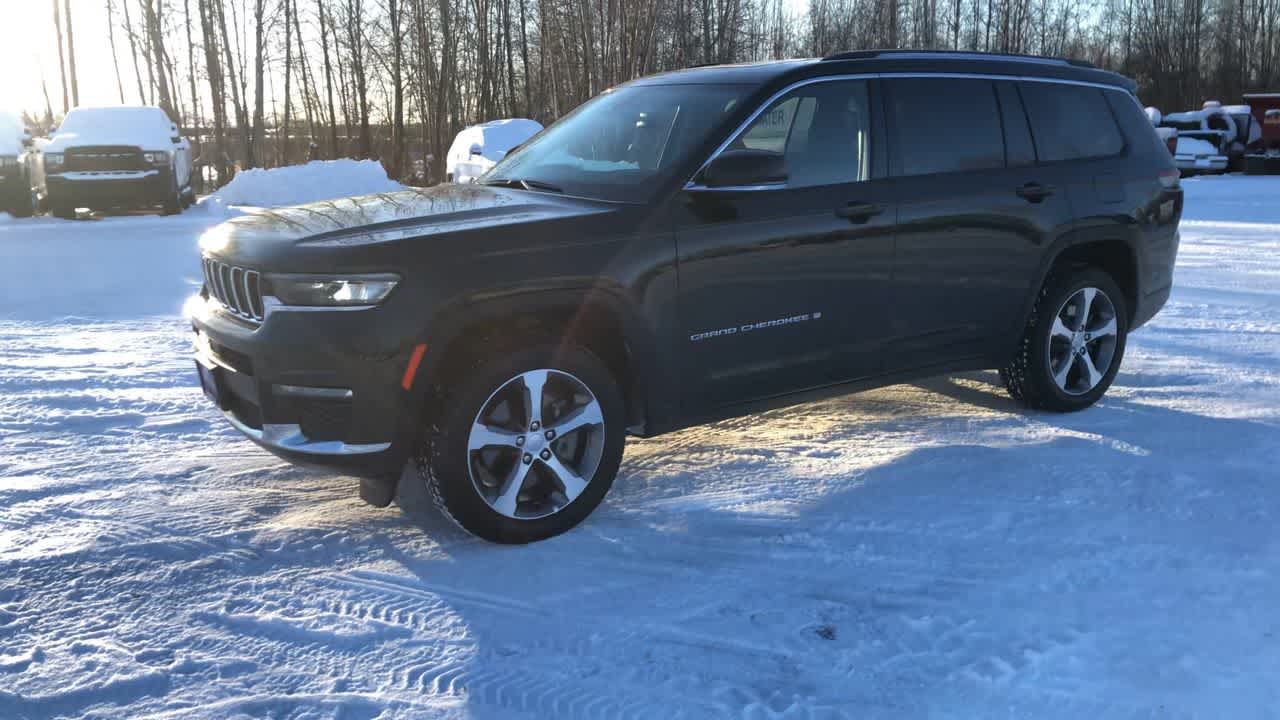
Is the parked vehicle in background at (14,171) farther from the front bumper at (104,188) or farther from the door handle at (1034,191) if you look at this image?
the door handle at (1034,191)

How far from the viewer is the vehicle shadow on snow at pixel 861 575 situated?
3076 millimetres

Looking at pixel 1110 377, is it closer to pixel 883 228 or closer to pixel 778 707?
pixel 883 228

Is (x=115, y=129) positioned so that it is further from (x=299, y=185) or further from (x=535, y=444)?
(x=535, y=444)

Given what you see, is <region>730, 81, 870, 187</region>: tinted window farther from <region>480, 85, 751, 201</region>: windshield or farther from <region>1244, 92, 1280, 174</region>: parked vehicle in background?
<region>1244, 92, 1280, 174</region>: parked vehicle in background

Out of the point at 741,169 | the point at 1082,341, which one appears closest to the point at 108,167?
the point at 741,169

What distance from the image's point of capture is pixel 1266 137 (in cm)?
2598

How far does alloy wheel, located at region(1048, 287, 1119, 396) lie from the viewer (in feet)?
18.7

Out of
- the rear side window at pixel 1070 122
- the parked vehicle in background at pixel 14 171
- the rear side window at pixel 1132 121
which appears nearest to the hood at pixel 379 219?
the rear side window at pixel 1070 122

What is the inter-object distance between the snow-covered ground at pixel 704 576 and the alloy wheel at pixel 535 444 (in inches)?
8.1

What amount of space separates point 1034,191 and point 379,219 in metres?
3.36

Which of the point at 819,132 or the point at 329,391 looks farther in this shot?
the point at 819,132

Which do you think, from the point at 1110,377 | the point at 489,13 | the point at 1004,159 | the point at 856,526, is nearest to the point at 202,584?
the point at 856,526

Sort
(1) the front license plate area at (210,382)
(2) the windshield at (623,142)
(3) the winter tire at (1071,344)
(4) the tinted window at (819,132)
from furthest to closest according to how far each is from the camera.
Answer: (3) the winter tire at (1071,344) → (4) the tinted window at (819,132) → (2) the windshield at (623,142) → (1) the front license plate area at (210,382)

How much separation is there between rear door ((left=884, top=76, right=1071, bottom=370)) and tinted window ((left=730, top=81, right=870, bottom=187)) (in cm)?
19
